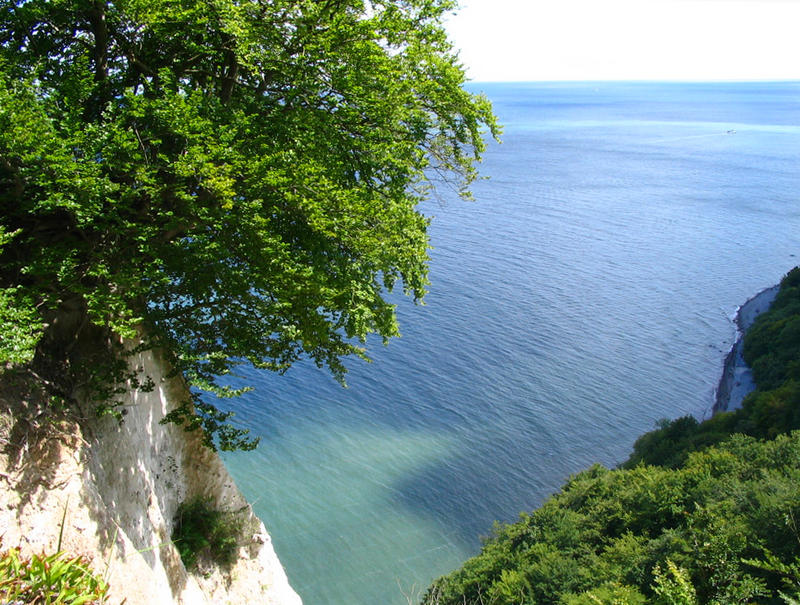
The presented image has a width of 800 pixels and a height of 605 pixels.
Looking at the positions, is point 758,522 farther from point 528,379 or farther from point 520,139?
point 520,139

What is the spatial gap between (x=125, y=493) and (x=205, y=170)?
658 cm

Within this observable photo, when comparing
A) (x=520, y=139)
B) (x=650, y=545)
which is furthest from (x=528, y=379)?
(x=520, y=139)

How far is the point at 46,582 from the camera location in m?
7.99

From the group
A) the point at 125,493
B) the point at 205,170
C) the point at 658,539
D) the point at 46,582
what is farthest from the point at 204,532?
the point at 658,539

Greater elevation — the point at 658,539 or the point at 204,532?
the point at 204,532

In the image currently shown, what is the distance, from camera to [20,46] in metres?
12.8

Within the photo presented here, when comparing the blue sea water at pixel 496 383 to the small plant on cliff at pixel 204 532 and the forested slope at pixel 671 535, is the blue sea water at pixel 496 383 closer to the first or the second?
the forested slope at pixel 671 535

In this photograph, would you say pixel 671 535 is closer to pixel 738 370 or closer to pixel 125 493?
pixel 125 493

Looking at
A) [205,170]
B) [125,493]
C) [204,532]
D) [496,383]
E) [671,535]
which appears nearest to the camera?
[205,170]

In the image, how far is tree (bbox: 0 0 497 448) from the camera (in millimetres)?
10602

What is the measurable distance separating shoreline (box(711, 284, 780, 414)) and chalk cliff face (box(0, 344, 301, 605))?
1259 inches

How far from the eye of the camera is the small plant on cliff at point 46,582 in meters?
7.70

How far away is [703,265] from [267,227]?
59623 mm

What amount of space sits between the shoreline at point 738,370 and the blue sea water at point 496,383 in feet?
2.57
